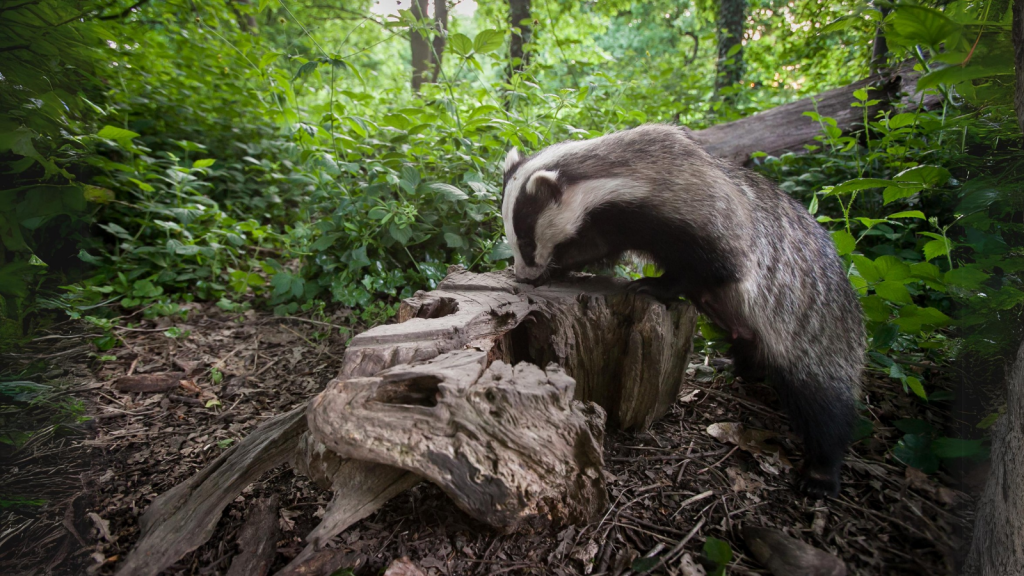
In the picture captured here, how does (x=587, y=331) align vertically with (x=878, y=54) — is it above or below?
below

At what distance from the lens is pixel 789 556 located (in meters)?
1.27

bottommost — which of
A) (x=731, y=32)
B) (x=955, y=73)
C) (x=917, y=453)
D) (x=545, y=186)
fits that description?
(x=917, y=453)

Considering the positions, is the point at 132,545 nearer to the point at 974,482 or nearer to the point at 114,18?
the point at 114,18

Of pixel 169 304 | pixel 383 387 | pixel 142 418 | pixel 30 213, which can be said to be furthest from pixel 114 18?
pixel 383 387

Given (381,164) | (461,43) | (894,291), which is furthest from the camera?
(381,164)

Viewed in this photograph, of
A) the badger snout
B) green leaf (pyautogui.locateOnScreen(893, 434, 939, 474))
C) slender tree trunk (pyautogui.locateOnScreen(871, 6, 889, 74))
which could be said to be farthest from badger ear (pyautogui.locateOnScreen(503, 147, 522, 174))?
slender tree trunk (pyautogui.locateOnScreen(871, 6, 889, 74))

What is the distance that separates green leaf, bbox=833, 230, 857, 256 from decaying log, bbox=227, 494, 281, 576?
93.8 inches

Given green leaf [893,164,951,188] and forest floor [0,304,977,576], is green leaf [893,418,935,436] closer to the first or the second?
forest floor [0,304,977,576]

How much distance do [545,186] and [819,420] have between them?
134cm

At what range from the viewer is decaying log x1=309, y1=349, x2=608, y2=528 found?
41.9 inches

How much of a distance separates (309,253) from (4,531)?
1.95 m

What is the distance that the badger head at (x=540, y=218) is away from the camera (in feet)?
6.24

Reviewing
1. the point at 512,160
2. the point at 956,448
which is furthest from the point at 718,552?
the point at 512,160

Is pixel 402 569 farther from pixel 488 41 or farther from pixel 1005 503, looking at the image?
pixel 488 41
